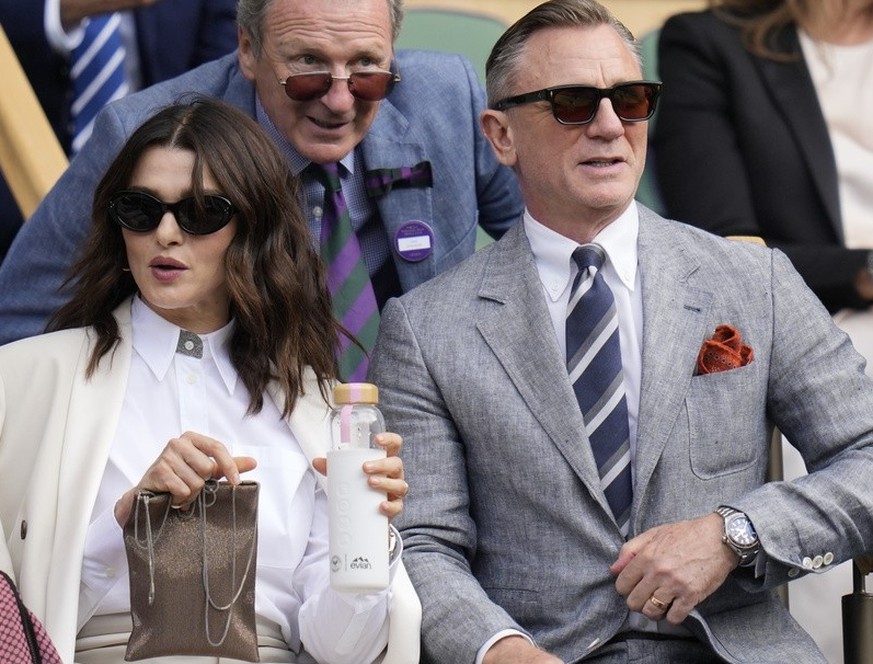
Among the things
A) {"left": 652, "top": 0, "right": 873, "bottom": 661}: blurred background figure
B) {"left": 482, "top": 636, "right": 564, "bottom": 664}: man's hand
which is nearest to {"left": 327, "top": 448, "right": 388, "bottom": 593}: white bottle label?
{"left": 482, "top": 636, "right": 564, "bottom": 664}: man's hand

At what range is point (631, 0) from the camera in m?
5.13

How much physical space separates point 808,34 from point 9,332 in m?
2.41

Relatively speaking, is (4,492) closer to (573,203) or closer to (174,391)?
(174,391)

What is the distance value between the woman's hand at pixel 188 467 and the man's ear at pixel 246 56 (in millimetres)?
1510

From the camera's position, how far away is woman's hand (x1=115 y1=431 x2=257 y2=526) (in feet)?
9.84

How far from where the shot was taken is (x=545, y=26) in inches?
151

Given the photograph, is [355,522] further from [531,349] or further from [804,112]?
[804,112]

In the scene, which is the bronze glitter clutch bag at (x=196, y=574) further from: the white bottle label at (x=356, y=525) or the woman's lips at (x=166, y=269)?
the woman's lips at (x=166, y=269)

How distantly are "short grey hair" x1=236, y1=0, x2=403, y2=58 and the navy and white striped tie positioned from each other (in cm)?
51

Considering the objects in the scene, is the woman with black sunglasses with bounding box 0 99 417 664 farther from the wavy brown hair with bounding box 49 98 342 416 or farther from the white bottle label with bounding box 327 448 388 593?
the white bottle label with bounding box 327 448 388 593

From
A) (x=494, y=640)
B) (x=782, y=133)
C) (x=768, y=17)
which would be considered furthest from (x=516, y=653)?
(x=768, y=17)

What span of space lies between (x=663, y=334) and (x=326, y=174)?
105 cm

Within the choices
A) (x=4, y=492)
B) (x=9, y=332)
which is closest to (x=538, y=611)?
(x=4, y=492)

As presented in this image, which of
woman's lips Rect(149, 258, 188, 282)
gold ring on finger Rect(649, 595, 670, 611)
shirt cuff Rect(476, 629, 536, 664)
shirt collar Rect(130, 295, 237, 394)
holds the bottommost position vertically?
shirt cuff Rect(476, 629, 536, 664)
